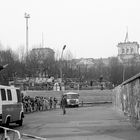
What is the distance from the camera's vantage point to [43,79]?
106 meters

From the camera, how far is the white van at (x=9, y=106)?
21.5m

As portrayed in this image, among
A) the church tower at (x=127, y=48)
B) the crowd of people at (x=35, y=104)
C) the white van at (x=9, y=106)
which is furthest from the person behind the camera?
the church tower at (x=127, y=48)

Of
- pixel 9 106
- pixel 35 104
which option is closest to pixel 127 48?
pixel 35 104

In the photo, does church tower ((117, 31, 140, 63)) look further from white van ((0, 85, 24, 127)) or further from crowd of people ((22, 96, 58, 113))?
white van ((0, 85, 24, 127))

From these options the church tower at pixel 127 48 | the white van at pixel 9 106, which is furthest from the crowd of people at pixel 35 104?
the church tower at pixel 127 48

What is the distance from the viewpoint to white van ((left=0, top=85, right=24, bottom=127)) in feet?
70.7

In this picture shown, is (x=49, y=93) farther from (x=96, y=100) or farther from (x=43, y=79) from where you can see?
(x=43, y=79)

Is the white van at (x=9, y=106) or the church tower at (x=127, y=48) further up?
the church tower at (x=127, y=48)

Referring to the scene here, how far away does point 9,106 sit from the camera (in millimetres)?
22641

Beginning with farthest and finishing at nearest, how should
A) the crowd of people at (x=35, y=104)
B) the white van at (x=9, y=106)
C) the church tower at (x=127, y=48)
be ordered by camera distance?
the church tower at (x=127, y=48), the crowd of people at (x=35, y=104), the white van at (x=9, y=106)

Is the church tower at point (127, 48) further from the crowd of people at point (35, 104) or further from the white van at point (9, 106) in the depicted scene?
the white van at point (9, 106)

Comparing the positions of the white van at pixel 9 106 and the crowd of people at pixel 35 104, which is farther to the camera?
the crowd of people at pixel 35 104

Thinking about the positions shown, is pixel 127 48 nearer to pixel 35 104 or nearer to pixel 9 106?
pixel 35 104

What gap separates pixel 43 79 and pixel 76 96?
40269 millimetres
